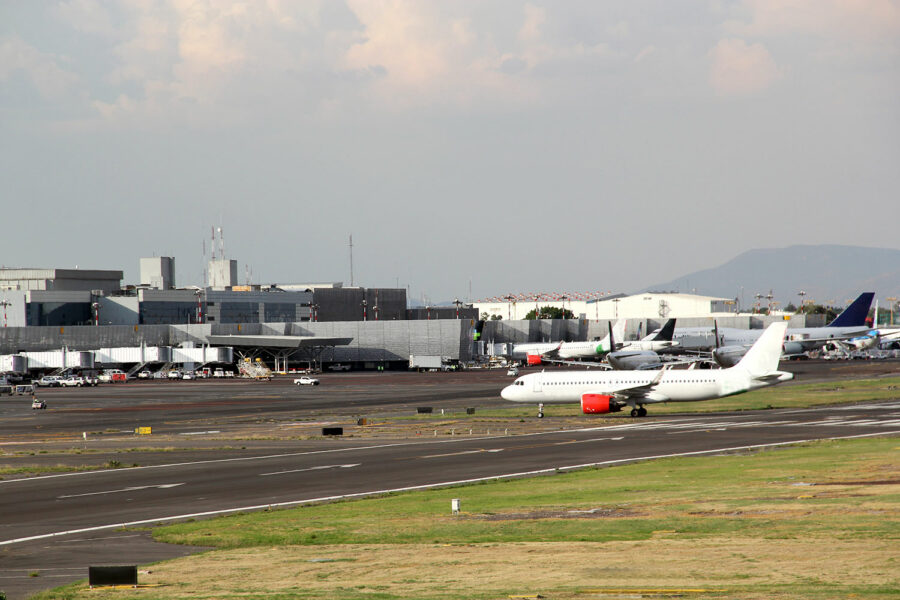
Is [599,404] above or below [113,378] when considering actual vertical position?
above

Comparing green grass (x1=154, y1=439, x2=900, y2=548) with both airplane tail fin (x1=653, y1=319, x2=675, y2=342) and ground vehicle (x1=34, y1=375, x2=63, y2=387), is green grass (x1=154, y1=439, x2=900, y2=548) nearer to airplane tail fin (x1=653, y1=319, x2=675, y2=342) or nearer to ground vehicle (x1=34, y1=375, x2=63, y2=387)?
airplane tail fin (x1=653, y1=319, x2=675, y2=342)

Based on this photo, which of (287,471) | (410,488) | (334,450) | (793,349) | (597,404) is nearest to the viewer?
(410,488)

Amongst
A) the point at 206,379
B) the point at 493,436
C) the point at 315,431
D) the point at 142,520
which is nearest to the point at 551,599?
the point at 142,520

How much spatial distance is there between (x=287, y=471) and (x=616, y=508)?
867 inches

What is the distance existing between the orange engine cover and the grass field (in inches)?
1489

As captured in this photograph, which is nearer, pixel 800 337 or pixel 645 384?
pixel 645 384

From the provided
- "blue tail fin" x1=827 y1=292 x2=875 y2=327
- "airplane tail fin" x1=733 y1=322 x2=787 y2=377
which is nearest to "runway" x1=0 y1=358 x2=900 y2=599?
"airplane tail fin" x1=733 y1=322 x2=787 y2=377

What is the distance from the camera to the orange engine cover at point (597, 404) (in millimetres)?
79938

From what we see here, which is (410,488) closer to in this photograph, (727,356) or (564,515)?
(564,515)

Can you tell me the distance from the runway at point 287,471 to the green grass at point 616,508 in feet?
10.1

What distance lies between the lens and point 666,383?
262 feet

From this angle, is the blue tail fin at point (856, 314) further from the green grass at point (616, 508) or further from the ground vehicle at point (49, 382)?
the green grass at point (616, 508)

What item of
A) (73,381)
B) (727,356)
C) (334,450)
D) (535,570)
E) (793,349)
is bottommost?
(334,450)

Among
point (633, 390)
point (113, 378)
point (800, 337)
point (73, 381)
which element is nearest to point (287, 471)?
point (633, 390)
